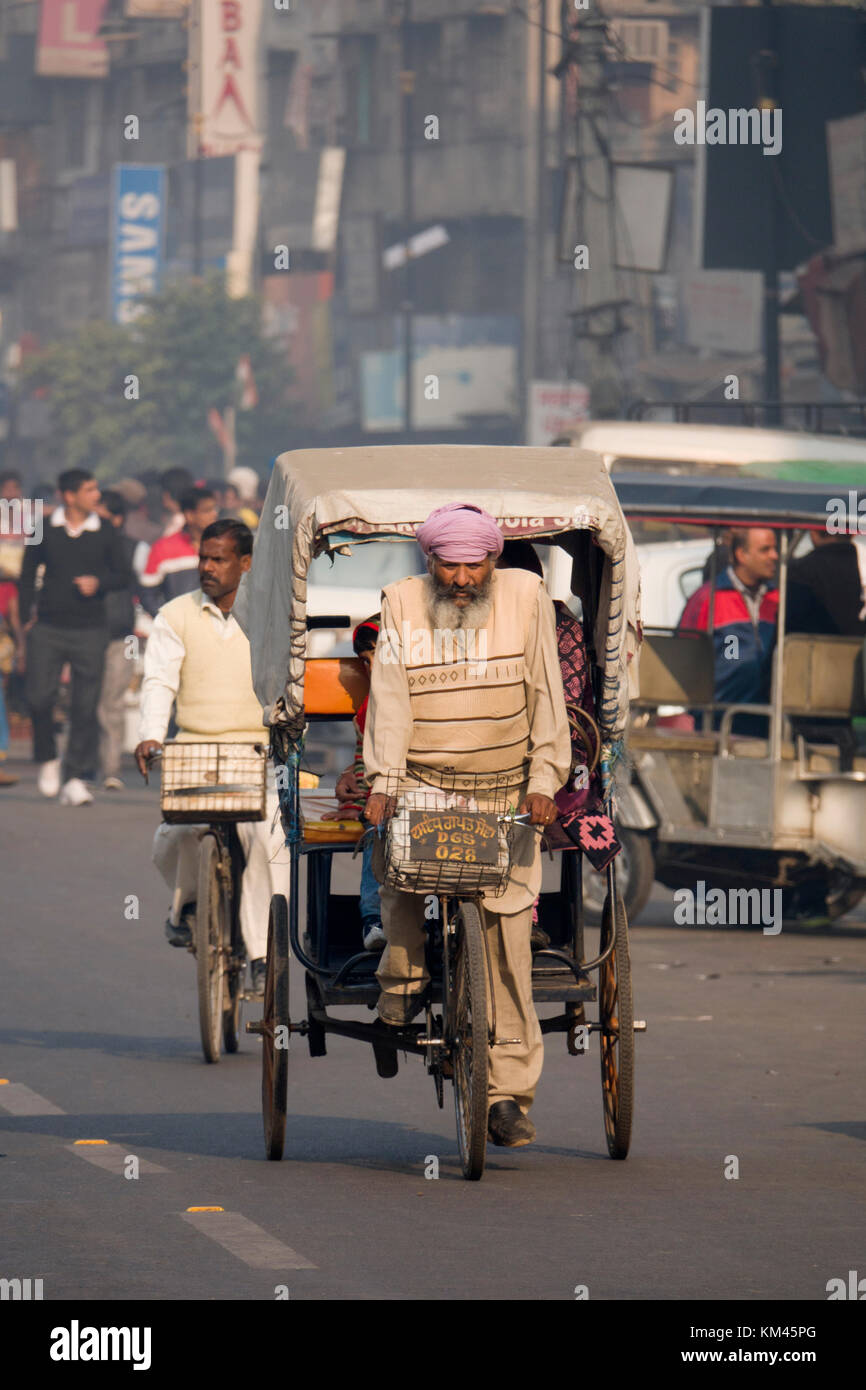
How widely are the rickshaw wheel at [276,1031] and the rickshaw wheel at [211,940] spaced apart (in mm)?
1620

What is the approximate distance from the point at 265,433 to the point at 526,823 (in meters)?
63.5

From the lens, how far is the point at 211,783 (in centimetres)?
970

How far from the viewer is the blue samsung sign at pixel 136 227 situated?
7112 centimetres

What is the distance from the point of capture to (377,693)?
7367mm

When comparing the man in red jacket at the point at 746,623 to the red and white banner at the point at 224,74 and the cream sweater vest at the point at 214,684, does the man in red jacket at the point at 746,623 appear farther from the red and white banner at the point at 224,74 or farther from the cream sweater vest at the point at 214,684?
the red and white banner at the point at 224,74

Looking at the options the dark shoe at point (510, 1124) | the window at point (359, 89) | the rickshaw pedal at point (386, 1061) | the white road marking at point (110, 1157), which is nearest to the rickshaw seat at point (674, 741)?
the rickshaw pedal at point (386, 1061)

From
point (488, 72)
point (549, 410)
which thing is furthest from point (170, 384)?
point (549, 410)

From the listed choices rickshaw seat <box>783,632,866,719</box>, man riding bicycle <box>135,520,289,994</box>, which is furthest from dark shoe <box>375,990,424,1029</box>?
rickshaw seat <box>783,632,866,719</box>

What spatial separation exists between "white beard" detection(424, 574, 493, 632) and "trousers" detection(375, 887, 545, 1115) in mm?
741

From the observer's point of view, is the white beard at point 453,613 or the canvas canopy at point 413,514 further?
the canvas canopy at point 413,514

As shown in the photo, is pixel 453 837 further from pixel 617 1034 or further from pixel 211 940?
pixel 211 940
